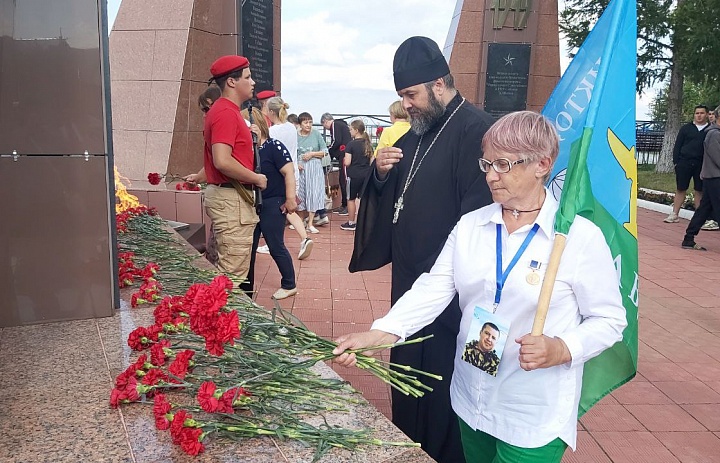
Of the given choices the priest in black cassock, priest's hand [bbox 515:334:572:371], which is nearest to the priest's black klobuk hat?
the priest in black cassock

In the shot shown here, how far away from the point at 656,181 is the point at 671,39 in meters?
5.72

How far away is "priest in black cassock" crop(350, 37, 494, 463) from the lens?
272 centimetres

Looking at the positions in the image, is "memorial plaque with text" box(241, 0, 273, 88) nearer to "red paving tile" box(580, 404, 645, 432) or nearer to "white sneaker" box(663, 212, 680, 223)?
"red paving tile" box(580, 404, 645, 432)

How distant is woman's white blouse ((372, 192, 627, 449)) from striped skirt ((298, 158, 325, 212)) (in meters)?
7.97

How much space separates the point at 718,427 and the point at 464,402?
2.35 m

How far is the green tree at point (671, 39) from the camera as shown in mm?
18000

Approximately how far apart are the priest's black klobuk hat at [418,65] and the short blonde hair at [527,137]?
0.94 metres

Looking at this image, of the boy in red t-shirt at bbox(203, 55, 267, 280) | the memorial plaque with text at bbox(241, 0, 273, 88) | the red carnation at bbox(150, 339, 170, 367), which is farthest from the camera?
the memorial plaque with text at bbox(241, 0, 273, 88)

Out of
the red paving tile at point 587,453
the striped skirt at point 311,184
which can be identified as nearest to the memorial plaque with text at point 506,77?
the striped skirt at point 311,184

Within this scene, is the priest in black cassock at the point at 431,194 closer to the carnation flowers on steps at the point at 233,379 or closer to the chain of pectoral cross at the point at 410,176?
the chain of pectoral cross at the point at 410,176

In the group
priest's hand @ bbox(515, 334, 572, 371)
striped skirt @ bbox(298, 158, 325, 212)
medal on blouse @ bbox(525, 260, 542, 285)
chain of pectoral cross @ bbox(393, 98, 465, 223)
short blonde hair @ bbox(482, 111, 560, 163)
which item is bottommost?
striped skirt @ bbox(298, 158, 325, 212)

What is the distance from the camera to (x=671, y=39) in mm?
21109

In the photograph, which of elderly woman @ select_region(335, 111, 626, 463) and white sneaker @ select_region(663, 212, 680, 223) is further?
white sneaker @ select_region(663, 212, 680, 223)

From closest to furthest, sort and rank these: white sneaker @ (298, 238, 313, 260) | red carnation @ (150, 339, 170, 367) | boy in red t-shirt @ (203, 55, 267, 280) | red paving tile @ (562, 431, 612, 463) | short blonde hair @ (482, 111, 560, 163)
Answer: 1. short blonde hair @ (482, 111, 560, 163)
2. red carnation @ (150, 339, 170, 367)
3. red paving tile @ (562, 431, 612, 463)
4. boy in red t-shirt @ (203, 55, 267, 280)
5. white sneaker @ (298, 238, 313, 260)
